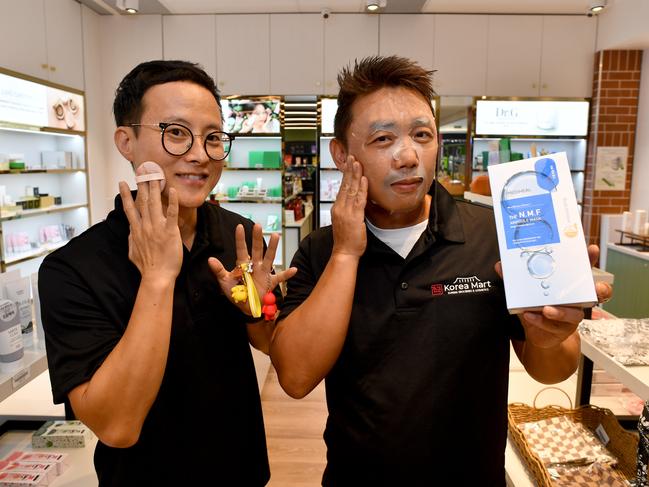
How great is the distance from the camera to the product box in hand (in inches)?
77.0

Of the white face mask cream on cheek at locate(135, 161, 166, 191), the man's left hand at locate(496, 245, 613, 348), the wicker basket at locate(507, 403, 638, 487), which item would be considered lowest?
the wicker basket at locate(507, 403, 638, 487)

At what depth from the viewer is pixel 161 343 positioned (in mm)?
995

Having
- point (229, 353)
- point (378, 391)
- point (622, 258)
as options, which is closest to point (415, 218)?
point (378, 391)

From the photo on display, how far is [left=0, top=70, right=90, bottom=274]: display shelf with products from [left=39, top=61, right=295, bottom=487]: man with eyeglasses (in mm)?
3799

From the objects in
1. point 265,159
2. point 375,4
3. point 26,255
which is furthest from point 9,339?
point 375,4

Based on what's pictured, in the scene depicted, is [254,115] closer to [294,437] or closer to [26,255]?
[26,255]

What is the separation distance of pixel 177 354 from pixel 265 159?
4879mm

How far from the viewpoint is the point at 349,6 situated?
17.8ft

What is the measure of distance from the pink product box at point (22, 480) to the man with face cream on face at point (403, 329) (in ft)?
3.71

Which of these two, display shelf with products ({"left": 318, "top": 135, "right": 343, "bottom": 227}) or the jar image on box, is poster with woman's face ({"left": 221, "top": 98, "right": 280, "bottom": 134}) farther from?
the jar image on box

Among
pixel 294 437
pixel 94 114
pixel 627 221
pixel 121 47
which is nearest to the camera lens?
pixel 294 437

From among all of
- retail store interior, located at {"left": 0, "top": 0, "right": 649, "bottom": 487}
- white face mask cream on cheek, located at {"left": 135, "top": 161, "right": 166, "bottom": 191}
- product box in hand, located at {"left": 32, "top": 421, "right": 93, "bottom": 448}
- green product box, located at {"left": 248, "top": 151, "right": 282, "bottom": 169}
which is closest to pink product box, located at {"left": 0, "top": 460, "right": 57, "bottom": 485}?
product box in hand, located at {"left": 32, "top": 421, "right": 93, "bottom": 448}

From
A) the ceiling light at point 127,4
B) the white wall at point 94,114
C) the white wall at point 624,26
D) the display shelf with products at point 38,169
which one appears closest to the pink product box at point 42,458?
the display shelf with products at point 38,169

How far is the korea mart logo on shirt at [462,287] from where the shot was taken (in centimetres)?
116
